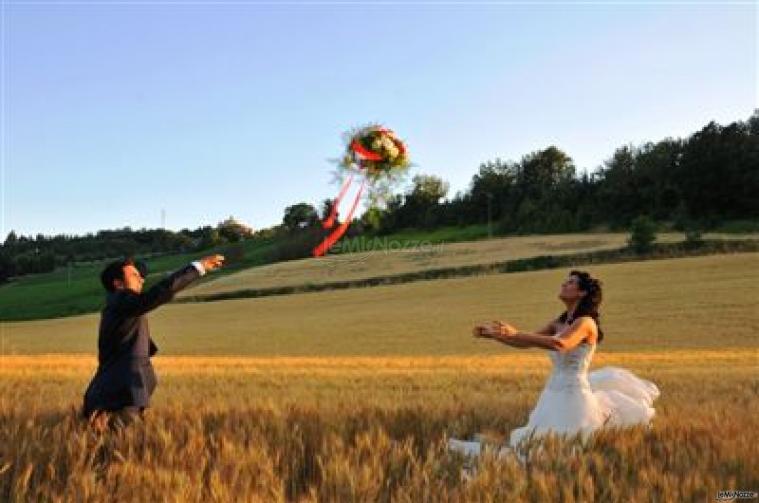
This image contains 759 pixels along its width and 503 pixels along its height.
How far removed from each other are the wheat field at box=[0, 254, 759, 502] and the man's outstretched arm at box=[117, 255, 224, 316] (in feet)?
3.11

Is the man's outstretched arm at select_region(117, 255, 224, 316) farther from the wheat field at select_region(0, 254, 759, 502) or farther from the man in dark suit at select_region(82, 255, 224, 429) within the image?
the wheat field at select_region(0, 254, 759, 502)

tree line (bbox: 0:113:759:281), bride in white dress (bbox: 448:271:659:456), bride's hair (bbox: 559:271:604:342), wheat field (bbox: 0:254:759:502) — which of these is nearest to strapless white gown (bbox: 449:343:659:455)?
bride in white dress (bbox: 448:271:659:456)

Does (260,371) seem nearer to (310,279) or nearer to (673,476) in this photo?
(673,476)

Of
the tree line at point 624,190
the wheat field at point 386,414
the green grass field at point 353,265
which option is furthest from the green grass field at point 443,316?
the tree line at point 624,190

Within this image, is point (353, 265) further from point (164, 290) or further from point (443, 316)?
point (164, 290)

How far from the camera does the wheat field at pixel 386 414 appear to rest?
4.64m

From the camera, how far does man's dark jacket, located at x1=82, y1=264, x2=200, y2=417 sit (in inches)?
277

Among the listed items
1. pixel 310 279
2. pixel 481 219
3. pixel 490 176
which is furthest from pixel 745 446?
pixel 481 219

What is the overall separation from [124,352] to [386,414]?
237 centimetres

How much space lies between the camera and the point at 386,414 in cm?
755

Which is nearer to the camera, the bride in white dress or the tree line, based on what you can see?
the bride in white dress

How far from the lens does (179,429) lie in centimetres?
671

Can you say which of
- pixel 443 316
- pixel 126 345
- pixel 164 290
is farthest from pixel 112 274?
pixel 443 316

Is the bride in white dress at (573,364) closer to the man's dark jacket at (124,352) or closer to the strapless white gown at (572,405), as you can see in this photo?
the strapless white gown at (572,405)
